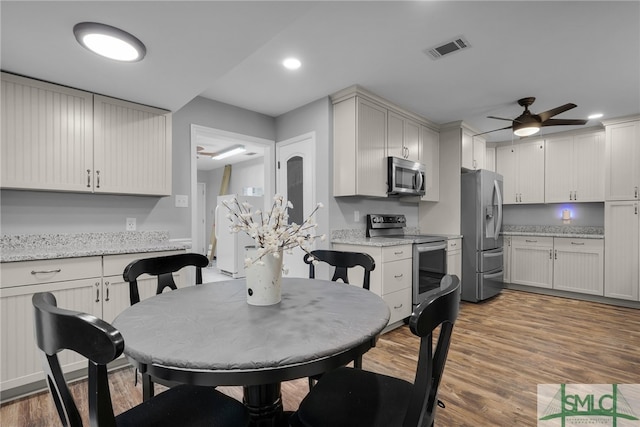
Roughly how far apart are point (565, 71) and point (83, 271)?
167 inches

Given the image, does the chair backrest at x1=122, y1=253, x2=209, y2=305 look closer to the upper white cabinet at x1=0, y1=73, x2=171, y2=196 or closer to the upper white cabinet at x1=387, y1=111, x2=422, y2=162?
the upper white cabinet at x1=0, y1=73, x2=171, y2=196

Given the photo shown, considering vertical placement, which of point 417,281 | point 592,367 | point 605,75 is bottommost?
point 592,367

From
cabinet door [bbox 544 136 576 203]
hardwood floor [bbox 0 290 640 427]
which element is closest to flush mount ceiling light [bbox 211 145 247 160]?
hardwood floor [bbox 0 290 640 427]

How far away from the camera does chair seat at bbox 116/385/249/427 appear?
1.01 m

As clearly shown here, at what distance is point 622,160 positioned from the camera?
13.2 ft

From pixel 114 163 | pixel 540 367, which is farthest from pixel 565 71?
pixel 114 163

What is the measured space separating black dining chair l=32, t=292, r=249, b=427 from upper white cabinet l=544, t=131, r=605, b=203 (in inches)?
216

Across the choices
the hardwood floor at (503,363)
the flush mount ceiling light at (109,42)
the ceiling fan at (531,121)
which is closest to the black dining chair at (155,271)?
the hardwood floor at (503,363)

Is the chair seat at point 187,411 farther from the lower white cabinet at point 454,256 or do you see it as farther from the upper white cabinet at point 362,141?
the lower white cabinet at point 454,256

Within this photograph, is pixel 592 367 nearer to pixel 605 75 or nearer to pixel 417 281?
pixel 417 281

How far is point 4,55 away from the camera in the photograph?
1.92 meters

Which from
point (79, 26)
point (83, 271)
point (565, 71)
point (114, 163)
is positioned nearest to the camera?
point (79, 26)

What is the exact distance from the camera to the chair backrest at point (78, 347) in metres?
0.68

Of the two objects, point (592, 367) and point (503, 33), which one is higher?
point (503, 33)
